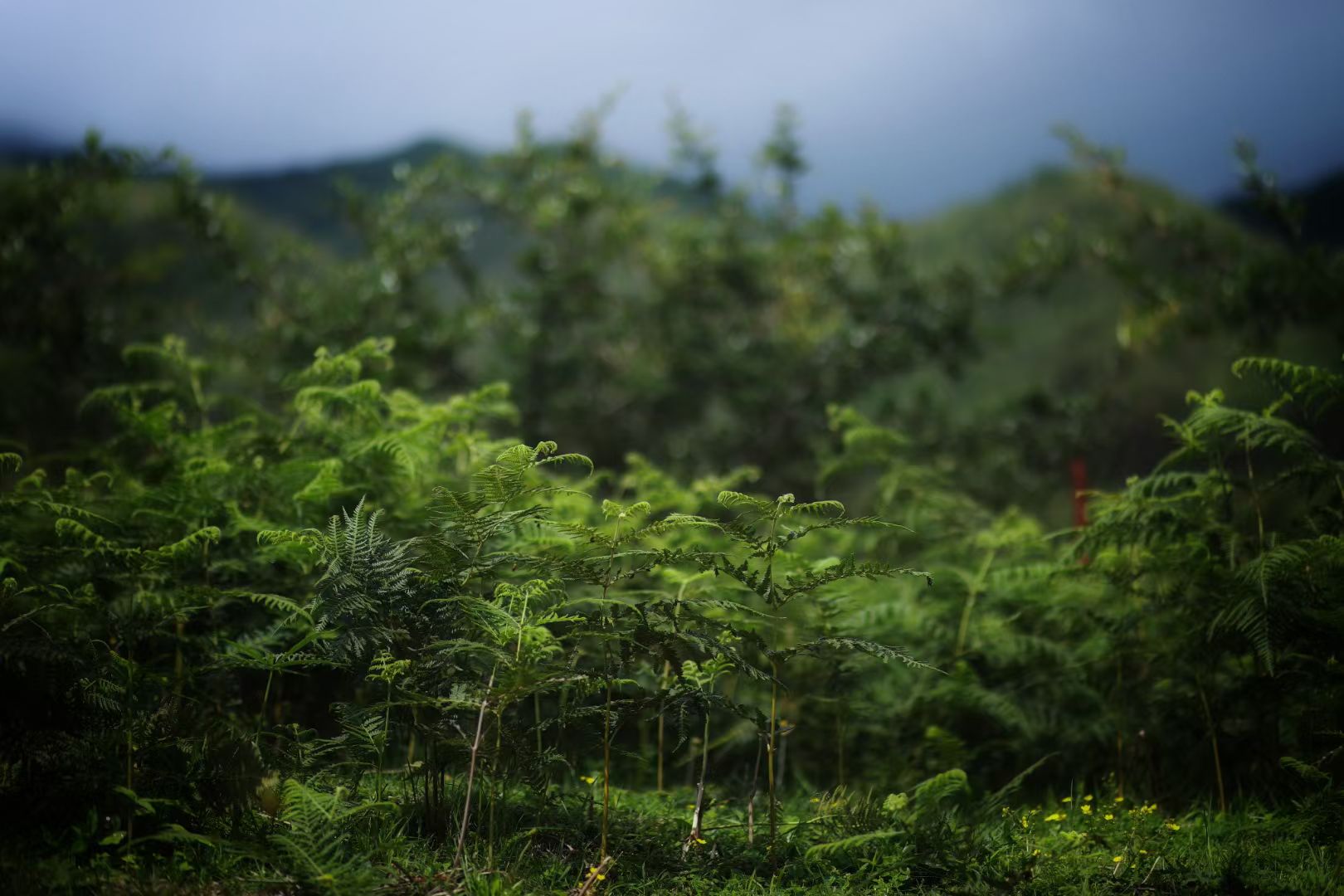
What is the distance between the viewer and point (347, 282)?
25.3 ft

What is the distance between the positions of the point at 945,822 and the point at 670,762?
1.60m

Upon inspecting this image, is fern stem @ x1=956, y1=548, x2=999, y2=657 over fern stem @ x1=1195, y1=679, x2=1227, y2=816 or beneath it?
over

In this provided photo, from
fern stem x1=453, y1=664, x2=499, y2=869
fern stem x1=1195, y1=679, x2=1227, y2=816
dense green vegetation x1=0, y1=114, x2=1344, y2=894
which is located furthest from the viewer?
fern stem x1=1195, y1=679, x2=1227, y2=816

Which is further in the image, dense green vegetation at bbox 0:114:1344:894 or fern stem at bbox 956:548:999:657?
fern stem at bbox 956:548:999:657

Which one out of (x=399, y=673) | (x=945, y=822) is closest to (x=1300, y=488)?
(x=945, y=822)

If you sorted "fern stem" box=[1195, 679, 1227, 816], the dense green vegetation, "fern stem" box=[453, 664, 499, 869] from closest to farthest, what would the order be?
1. "fern stem" box=[453, 664, 499, 869]
2. the dense green vegetation
3. "fern stem" box=[1195, 679, 1227, 816]

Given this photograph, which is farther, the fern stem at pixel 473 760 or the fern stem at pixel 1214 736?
the fern stem at pixel 1214 736

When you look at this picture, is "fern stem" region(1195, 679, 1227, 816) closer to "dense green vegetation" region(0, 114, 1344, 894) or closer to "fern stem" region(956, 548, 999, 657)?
"dense green vegetation" region(0, 114, 1344, 894)

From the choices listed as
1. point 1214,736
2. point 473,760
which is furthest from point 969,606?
point 473,760

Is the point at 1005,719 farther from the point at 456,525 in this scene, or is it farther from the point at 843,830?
the point at 456,525

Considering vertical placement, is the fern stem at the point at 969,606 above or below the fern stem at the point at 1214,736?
above

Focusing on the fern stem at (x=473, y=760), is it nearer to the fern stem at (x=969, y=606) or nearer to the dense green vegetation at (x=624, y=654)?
the dense green vegetation at (x=624, y=654)

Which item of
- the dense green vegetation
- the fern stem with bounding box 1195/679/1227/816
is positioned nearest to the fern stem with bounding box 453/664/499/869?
the dense green vegetation

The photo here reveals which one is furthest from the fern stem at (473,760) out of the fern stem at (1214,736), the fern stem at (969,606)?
the fern stem at (1214,736)
